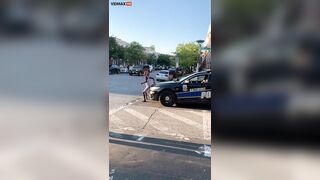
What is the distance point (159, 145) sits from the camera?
14.0ft

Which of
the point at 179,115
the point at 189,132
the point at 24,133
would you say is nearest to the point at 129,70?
the point at 179,115

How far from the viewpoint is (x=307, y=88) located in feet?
4.53

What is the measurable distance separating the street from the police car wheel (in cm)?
125

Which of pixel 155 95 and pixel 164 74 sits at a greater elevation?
pixel 164 74

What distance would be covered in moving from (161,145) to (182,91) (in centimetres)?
452

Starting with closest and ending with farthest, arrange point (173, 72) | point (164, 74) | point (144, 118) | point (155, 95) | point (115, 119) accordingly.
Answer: point (115, 119) < point (144, 118) < point (155, 95) < point (173, 72) < point (164, 74)

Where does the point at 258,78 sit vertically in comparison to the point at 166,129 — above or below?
above

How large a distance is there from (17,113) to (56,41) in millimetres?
523

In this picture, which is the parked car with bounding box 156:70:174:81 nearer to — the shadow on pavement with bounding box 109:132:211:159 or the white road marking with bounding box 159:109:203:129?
the white road marking with bounding box 159:109:203:129

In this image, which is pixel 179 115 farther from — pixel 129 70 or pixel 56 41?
pixel 129 70

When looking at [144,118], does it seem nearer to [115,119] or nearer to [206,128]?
[115,119]

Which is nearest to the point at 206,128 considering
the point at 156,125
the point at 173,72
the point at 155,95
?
the point at 156,125

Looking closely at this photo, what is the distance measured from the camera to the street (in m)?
3.17

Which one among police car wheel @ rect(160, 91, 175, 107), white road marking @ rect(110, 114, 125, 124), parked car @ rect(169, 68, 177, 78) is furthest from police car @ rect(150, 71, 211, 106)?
parked car @ rect(169, 68, 177, 78)
